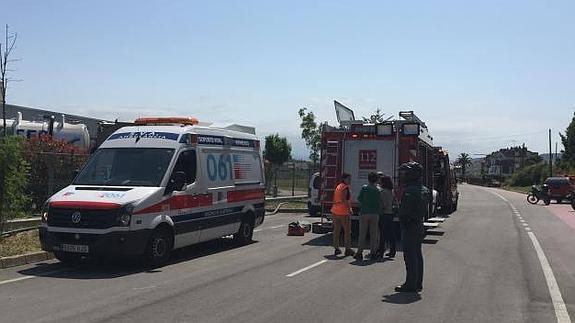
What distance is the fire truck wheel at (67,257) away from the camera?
11266mm

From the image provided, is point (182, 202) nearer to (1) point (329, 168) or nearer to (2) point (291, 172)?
(1) point (329, 168)

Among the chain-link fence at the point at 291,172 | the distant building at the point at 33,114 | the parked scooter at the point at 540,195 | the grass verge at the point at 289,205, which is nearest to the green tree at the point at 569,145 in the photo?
the parked scooter at the point at 540,195

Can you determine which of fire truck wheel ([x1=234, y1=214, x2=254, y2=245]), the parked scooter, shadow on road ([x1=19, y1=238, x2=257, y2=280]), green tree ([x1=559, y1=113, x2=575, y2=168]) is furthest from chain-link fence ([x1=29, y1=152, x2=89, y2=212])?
green tree ([x1=559, y1=113, x2=575, y2=168])

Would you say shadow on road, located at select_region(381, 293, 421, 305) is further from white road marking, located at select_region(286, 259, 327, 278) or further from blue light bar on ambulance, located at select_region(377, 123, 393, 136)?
blue light bar on ambulance, located at select_region(377, 123, 393, 136)

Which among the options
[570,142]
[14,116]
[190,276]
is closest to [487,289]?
[190,276]

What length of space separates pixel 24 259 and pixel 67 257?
0.95m

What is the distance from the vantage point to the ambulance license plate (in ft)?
35.7

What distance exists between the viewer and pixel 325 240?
16688mm

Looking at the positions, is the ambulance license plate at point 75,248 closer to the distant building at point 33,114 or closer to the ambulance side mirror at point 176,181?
the ambulance side mirror at point 176,181

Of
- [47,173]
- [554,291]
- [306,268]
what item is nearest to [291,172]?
[47,173]

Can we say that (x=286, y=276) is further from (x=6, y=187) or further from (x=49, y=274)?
(x=6, y=187)

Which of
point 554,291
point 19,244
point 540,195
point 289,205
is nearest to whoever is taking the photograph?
point 554,291

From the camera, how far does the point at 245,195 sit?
15359mm

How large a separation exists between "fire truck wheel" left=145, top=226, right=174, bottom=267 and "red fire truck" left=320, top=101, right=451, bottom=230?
19.3 ft
